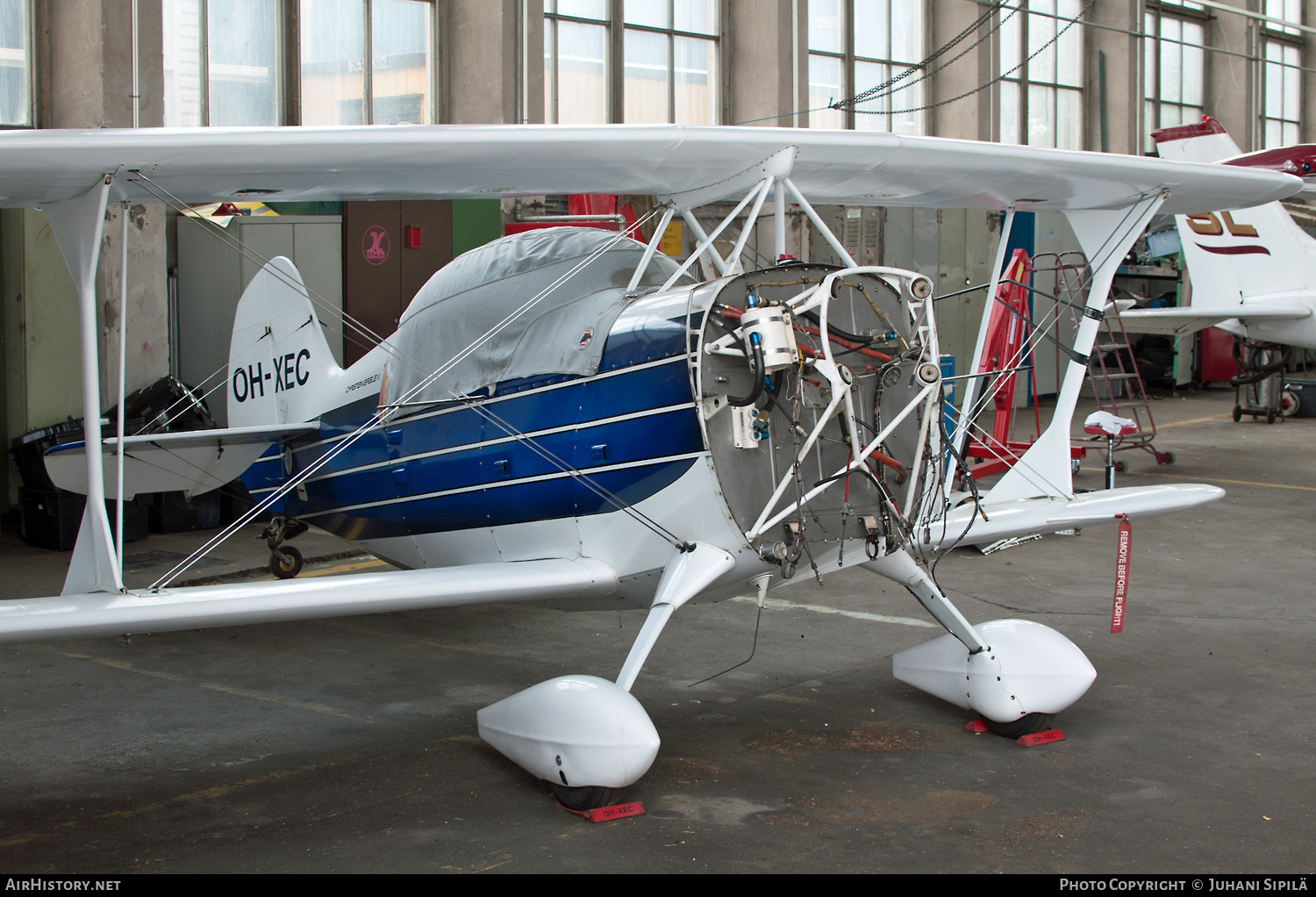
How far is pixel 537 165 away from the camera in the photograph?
4711 mm

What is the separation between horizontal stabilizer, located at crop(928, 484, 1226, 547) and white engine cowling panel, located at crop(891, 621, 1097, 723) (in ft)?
1.43

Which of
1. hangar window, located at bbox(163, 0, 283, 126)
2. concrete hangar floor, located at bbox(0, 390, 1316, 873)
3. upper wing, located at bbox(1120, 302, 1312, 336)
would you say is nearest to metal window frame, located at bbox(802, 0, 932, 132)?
upper wing, located at bbox(1120, 302, 1312, 336)

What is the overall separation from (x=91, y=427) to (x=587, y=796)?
2.16 metres

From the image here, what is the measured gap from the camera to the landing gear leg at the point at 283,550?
683 cm

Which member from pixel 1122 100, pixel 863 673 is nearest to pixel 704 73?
pixel 1122 100

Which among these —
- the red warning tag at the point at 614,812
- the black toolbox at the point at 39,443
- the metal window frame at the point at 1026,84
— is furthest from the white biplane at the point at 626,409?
the metal window frame at the point at 1026,84

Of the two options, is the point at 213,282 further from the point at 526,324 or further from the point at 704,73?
the point at 704,73

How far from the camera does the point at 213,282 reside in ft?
37.0

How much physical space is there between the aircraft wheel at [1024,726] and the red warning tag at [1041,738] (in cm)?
2

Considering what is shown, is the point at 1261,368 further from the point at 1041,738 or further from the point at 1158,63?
the point at 1041,738

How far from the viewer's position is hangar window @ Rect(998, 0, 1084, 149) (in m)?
21.4

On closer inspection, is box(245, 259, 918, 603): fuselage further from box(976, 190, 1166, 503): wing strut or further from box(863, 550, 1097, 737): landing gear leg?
box(976, 190, 1166, 503): wing strut

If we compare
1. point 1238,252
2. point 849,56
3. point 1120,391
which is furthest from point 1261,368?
point 849,56

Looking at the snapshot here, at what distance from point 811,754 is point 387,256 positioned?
28.7 ft
